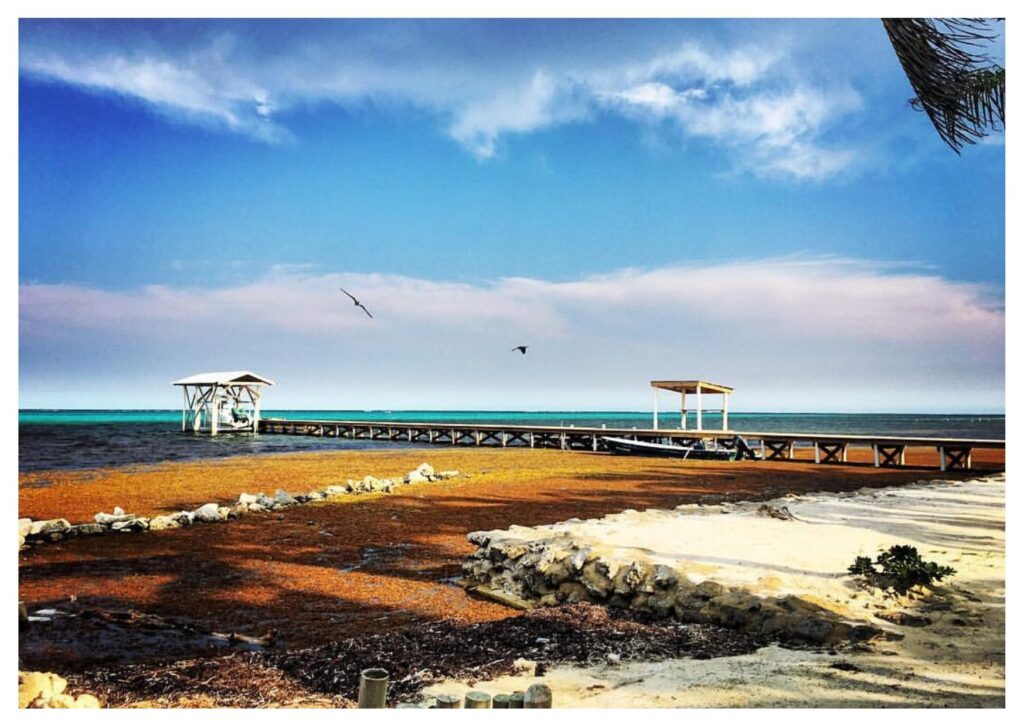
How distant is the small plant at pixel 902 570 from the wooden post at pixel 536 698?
3.49 m

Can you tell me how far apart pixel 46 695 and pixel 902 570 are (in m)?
5.96

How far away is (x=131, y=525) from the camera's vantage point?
9773 millimetres

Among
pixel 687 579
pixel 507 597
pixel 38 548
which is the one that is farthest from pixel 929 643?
pixel 38 548

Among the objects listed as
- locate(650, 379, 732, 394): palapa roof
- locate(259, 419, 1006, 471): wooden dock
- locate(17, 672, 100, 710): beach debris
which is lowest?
locate(259, 419, 1006, 471): wooden dock

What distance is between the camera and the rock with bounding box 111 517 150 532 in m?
9.71

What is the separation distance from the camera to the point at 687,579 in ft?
18.4

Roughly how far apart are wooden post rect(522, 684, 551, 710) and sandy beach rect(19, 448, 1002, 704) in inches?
54.6

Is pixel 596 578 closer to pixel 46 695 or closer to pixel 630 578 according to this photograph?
pixel 630 578

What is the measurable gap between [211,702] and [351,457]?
21.2 metres

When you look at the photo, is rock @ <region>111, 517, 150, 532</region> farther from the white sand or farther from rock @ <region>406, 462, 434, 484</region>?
rock @ <region>406, 462, 434, 484</region>

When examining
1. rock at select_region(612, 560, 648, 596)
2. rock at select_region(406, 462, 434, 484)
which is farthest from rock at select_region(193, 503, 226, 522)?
rock at select_region(612, 560, 648, 596)

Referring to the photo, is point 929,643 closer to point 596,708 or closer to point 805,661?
point 805,661

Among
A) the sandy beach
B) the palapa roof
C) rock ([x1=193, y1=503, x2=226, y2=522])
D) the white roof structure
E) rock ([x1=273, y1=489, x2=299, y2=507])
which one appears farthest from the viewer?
the white roof structure

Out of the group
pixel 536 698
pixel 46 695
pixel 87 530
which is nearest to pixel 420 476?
pixel 87 530
